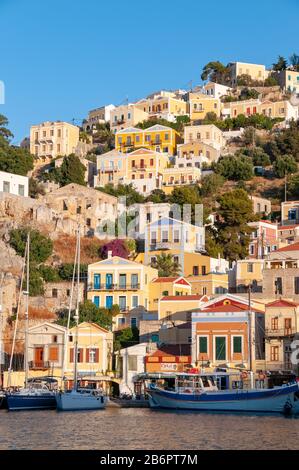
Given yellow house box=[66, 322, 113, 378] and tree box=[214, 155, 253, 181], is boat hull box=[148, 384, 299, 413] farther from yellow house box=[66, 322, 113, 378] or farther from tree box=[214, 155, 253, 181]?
tree box=[214, 155, 253, 181]

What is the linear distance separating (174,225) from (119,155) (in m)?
23.7

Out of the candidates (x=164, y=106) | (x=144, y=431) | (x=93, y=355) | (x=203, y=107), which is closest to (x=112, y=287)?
(x=93, y=355)

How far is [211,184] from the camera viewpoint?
92312 mm

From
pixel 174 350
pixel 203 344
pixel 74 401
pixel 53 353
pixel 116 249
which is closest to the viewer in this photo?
pixel 74 401

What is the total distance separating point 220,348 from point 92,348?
8.69 meters

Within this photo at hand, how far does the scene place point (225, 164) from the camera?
97688 mm

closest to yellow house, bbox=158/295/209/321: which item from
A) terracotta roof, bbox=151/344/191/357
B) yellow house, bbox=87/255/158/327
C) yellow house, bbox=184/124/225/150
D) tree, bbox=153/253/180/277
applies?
terracotta roof, bbox=151/344/191/357

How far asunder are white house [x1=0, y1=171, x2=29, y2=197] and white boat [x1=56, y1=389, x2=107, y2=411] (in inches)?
1319

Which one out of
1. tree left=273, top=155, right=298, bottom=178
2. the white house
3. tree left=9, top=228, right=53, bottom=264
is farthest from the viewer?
tree left=273, top=155, right=298, bottom=178

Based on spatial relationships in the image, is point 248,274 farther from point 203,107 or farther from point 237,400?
point 203,107

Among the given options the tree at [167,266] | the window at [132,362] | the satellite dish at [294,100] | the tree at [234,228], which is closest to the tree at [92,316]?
the window at [132,362]

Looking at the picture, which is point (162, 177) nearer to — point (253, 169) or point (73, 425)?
point (253, 169)

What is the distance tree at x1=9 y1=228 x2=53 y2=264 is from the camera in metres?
74.2
